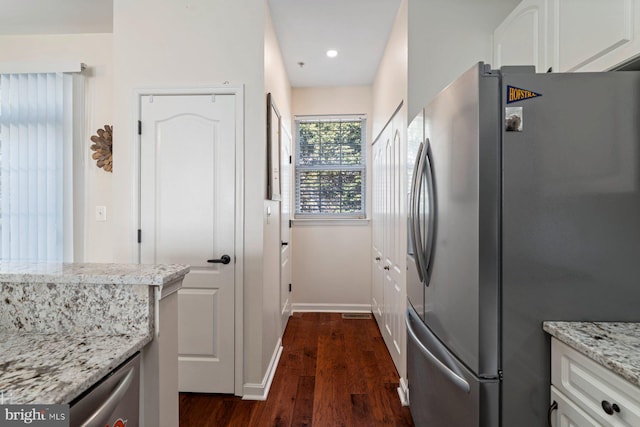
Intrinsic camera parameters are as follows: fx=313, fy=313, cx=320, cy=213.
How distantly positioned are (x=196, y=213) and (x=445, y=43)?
207cm

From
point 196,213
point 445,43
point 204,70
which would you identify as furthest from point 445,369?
point 204,70

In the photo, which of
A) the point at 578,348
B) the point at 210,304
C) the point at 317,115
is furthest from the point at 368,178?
the point at 578,348

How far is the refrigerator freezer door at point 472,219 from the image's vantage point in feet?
3.67

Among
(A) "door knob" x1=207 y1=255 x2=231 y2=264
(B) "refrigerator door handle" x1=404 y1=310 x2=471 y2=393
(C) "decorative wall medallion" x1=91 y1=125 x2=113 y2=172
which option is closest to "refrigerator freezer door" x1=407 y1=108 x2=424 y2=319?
(B) "refrigerator door handle" x1=404 y1=310 x2=471 y2=393

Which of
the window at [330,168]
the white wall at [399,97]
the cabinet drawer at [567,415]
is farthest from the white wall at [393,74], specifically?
the cabinet drawer at [567,415]

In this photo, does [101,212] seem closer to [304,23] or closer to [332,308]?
[304,23]

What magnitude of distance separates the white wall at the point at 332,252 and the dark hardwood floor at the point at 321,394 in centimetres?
75

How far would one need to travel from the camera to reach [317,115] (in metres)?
3.90

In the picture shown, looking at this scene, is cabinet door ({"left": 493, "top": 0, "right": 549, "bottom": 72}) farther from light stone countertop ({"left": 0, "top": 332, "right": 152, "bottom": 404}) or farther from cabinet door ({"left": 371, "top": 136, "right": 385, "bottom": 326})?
light stone countertop ({"left": 0, "top": 332, "right": 152, "bottom": 404})

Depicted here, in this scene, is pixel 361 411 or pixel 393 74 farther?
pixel 393 74

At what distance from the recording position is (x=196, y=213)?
2.25 metres

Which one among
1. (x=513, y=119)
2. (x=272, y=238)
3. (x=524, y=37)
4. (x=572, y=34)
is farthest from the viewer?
(x=272, y=238)

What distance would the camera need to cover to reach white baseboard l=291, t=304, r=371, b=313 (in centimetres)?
392

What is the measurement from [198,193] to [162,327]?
1.36m
